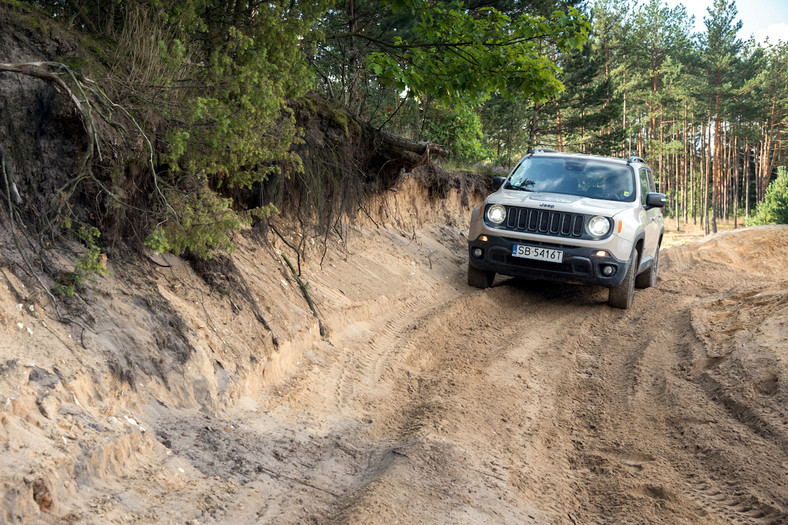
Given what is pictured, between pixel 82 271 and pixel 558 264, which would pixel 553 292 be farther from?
pixel 82 271

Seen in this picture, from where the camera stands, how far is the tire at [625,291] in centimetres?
894

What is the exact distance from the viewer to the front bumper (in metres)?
8.68

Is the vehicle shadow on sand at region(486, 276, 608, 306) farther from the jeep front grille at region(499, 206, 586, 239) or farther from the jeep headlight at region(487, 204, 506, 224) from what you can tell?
the jeep headlight at region(487, 204, 506, 224)

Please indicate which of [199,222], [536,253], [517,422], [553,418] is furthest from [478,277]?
[199,222]

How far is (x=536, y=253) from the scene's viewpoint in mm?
8891

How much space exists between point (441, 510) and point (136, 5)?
5088 millimetres

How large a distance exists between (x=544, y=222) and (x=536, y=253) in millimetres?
494

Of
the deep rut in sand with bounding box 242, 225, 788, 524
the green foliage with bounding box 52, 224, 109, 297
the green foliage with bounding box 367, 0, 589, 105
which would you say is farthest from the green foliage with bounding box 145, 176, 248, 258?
the green foliage with bounding box 367, 0, 589, 105

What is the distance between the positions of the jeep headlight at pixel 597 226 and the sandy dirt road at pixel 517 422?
122 cm

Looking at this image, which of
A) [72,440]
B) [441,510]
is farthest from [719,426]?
[72,440]

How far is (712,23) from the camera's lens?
152 ft

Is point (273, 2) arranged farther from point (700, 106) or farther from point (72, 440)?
point (700, 106)

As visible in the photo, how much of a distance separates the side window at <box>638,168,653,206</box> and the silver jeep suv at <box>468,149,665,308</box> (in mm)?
25

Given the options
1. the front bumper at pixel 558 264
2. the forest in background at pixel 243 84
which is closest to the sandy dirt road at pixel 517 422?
the front bumper at pixel 558 264
